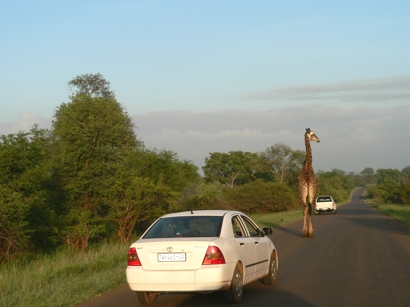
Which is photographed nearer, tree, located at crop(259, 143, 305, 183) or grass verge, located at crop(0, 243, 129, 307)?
grass verge, located at crop(0, 243, 129, 307)

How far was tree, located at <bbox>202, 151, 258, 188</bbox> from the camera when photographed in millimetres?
102125

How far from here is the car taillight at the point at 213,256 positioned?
334 inches

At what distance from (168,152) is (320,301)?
2465cm

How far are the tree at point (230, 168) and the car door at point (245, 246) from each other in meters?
90.9

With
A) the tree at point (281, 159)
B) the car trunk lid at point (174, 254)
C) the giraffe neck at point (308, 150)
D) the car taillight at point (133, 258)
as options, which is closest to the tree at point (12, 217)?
the giraffe neck at point (308, 150)

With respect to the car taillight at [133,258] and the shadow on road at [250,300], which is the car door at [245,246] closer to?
the shadow on road at [250,300]

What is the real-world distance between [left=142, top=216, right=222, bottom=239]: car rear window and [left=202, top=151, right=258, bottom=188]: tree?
91306 millimetres

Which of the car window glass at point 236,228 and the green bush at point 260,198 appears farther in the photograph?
the green bush at point 260,198

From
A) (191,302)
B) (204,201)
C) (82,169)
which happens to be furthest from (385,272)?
(204,201)

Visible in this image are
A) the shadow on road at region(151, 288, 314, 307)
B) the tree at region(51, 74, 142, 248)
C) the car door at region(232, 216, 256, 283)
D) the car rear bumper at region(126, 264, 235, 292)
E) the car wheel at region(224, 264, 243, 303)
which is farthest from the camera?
the tree at region(51, 74, 142, 248)

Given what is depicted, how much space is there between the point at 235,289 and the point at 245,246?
3.01 feet

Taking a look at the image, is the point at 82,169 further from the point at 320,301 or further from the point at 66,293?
the point at 320,301

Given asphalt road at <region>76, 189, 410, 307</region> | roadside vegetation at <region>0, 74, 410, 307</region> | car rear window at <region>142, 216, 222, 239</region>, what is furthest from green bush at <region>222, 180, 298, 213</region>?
car rear window at <region>142, 216, 222, 239</region>

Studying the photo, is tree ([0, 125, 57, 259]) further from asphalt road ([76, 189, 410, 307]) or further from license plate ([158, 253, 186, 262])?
license plate ([158, 253, 186, 262])
